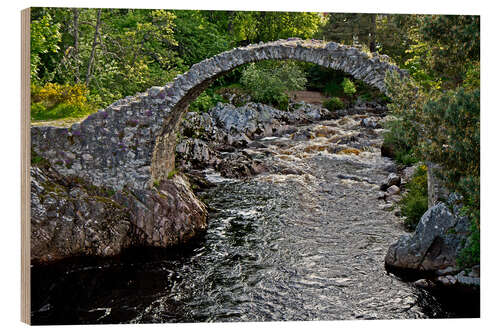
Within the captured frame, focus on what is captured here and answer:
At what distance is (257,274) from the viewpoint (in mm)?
8086

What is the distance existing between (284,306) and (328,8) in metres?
4.66

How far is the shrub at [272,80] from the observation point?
2392cm

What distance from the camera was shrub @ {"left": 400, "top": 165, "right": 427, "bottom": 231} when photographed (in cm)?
1006

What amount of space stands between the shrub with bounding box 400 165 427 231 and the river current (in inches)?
12.8

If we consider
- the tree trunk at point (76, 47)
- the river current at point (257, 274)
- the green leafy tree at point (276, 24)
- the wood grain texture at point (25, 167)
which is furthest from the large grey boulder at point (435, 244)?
the tree trunk at point (76, 47)

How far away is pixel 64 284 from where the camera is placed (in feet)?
25.0

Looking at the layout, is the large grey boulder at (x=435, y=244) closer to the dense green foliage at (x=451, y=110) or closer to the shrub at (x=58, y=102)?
the dense green foliage at (x=451, y=110)

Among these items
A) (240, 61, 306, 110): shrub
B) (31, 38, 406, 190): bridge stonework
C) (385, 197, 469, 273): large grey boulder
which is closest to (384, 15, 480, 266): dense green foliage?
(385, 197, 469, 273): large grey boulder

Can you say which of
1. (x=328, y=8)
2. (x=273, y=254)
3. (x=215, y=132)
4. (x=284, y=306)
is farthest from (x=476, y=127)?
(x=215, y=132)

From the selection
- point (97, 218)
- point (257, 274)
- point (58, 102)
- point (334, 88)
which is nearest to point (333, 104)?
point (334, 88)

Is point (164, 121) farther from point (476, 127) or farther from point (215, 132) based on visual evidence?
point (215, 132)

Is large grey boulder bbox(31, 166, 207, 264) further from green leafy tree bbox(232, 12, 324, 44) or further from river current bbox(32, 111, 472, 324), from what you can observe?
green leafy tree bbox(232, 12, 324, 44)

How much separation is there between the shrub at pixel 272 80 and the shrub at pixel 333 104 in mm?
2263

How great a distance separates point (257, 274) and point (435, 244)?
2996mm
